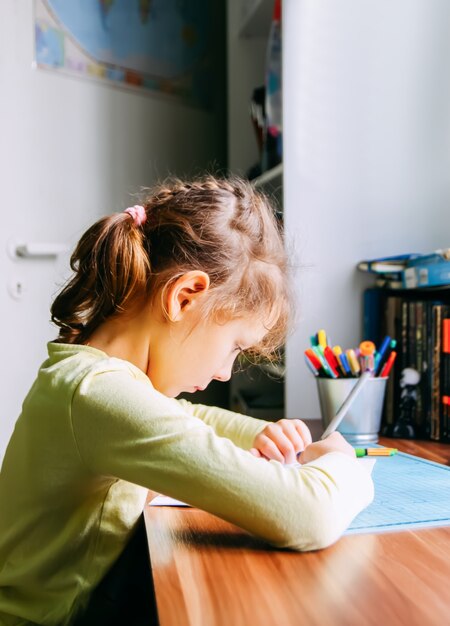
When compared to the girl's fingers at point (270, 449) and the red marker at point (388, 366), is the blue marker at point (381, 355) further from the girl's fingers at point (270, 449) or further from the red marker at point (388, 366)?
the girl's fingers at point (270, 449)

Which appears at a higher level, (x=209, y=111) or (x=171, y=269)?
(x=209, y=111)

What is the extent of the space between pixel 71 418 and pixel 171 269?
0.72 feet

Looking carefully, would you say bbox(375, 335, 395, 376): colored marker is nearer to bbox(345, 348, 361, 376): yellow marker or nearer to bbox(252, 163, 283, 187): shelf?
bbox(345, 348, 361, 376): yellow marker

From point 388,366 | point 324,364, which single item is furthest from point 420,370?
point 324,364

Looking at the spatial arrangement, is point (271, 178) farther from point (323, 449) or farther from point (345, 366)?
point (323, 449)

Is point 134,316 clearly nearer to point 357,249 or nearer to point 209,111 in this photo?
point 357,249

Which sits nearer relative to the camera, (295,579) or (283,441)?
(295,579)

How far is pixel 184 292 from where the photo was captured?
32.9 inches

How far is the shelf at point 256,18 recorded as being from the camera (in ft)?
5.61

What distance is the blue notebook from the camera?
72 centimetres

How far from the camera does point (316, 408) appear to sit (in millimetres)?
1371

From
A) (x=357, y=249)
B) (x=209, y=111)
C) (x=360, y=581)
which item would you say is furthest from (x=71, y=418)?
(x=209, y=111)

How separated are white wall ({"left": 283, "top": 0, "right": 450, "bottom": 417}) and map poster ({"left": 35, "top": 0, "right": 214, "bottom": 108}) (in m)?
0.61

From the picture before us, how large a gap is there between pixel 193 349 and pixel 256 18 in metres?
1.20
